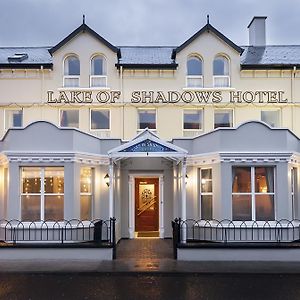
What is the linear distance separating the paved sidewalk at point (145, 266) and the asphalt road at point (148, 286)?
1.01ft

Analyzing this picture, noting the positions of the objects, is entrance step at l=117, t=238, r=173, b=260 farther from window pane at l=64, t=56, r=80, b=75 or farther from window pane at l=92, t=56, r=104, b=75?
window pane at l=64, t=56, r=80, b=75

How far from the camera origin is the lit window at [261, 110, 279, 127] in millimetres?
20953

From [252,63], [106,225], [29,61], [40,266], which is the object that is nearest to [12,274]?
[40,266]

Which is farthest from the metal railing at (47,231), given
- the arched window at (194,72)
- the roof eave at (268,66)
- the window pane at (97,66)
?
the roof eave at (268,66)

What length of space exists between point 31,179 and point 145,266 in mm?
5476

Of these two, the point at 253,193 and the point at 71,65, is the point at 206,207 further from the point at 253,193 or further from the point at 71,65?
the point at 71,65

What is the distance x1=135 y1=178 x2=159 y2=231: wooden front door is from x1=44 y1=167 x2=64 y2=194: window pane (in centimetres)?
463

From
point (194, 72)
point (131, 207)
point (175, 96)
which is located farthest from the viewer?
point (194, 72)

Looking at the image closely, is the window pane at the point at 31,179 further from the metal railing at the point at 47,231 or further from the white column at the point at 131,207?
the white column at the point at 131,207

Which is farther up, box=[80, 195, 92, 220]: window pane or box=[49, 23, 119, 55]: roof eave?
box=[49, 23, 119, 55]: roof eave

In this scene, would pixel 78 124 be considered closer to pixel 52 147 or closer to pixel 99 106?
pixel 99 106

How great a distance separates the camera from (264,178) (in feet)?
53.2

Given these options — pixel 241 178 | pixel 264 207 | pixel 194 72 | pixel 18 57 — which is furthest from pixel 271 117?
pixel 18 57

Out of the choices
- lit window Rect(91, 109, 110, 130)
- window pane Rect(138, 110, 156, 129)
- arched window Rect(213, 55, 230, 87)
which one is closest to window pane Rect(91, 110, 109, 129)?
lit window Rect(91, 109, 110, 130)
